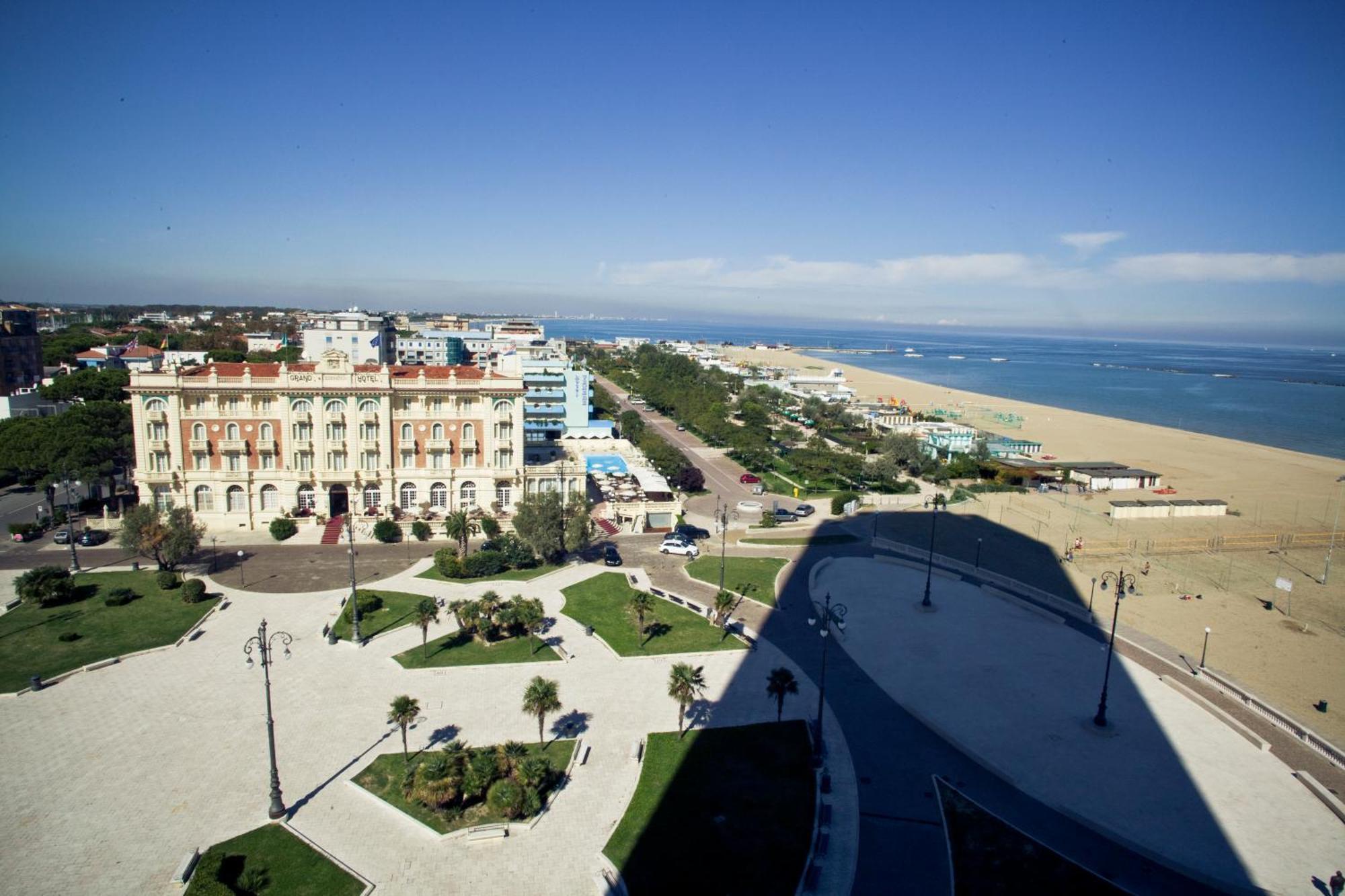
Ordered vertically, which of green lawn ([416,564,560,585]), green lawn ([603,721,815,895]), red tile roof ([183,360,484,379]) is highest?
red tile roof ([183,360,484,379])

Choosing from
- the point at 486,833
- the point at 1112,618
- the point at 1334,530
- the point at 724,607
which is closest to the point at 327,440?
the point at 724,607

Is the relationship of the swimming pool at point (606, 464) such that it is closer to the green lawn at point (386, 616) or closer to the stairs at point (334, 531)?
the stairs at point (334, 531)

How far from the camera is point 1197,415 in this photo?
121 m

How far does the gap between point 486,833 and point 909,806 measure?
461 inches

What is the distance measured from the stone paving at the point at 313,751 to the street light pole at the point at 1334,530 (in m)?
37.0

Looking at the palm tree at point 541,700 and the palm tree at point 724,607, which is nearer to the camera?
the palm tree at point 541,700

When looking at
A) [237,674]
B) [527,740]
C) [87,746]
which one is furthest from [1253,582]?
[87,746]

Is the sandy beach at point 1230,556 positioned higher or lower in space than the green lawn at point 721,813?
lower

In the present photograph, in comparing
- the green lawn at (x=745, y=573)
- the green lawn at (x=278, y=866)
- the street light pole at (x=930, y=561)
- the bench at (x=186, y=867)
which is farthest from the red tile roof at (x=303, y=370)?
the bench at (x=186, y=867)

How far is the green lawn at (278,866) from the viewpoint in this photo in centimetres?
1709

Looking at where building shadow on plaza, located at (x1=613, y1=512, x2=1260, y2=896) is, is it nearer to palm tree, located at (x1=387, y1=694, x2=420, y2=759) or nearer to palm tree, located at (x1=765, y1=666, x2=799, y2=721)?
palm tree, located at (x1=765, y1=666, x2=799, y2=721)

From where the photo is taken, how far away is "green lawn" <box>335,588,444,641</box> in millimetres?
31859

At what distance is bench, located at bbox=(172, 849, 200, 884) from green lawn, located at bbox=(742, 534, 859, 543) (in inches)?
1313

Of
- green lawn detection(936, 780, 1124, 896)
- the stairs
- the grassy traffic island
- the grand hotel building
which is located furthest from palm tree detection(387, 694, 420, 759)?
the grand hotel building
